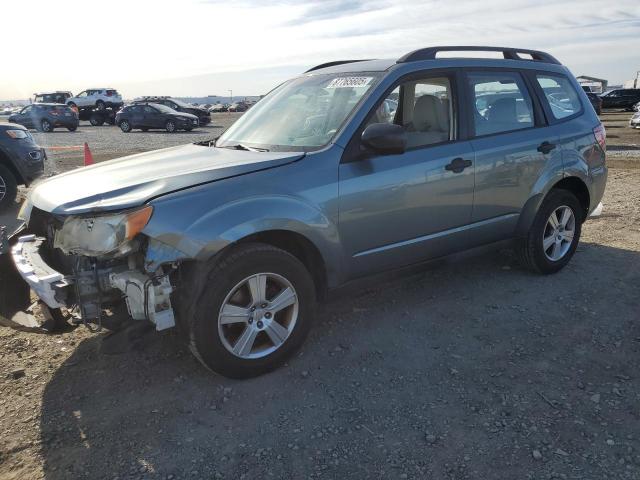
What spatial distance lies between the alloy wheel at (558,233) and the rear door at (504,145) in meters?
0.44

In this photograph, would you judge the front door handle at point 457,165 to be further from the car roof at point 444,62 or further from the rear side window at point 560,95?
the rear side window at point 560,95

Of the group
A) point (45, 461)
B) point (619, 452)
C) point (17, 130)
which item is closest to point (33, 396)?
point (45, 461)

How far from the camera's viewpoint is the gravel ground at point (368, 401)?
2520 mm

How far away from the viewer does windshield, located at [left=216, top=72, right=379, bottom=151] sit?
361 centimetres

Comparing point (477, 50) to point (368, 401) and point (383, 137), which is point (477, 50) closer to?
point (383, 137)

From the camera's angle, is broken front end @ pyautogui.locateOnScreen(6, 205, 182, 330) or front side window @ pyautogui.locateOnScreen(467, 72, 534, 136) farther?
front side window @ pyautogui.locateOnScreen(467, 72, 534, 136)

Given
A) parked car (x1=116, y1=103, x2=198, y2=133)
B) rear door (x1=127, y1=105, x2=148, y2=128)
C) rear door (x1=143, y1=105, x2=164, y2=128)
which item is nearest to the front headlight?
parked car (x1=116, y1=103, x2=198, y2=133)

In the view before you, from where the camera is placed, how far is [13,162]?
296 inches

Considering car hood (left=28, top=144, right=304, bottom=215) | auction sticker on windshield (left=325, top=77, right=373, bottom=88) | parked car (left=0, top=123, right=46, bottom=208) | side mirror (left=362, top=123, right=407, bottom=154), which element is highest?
auction sticker on windshield (left=325, top=77, right=373, bottom=88)

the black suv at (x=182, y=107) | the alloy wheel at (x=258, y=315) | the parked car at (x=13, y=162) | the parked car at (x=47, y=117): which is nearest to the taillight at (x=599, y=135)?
the alloy wheel at (x=258, y=315)

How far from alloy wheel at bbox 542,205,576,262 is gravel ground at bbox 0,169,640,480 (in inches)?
22.8

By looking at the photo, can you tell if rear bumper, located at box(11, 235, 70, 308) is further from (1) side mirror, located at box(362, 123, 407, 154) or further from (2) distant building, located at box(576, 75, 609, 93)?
(2) distant building, located at box(576, 75, 609, 93)

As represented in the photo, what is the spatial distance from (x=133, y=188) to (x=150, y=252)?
1.33ft

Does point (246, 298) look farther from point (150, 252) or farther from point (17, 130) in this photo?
point (17, 130)
